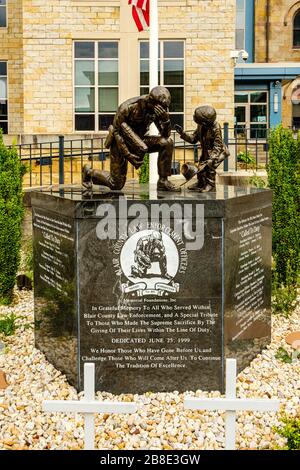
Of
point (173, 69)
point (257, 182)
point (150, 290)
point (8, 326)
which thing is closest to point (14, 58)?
point (173, 69)

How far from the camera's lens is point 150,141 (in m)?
6.48

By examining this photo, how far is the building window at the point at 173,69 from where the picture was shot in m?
19.6

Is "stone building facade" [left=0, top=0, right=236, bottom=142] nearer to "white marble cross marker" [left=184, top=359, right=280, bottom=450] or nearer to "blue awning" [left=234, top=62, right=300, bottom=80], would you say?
"blue awning" [left=234, top=62, right=300, bottom=80]

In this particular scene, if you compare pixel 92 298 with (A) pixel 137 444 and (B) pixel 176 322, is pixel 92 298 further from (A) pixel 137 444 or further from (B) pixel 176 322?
(A) pixel 137 444

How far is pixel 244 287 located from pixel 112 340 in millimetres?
1452

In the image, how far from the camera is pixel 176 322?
5602 millimetres

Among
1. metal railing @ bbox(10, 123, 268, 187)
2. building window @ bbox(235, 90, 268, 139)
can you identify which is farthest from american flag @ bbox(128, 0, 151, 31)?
Answer: building window @ bbox(235, 90, 268, 139)

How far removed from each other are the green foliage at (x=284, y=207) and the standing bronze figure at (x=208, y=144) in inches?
94.4

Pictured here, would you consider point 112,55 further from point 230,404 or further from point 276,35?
point 276,35

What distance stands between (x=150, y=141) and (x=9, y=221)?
3397 millimetres

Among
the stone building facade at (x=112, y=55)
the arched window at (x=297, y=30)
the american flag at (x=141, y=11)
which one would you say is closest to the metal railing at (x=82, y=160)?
the stone building facade at (x=112, y=55)

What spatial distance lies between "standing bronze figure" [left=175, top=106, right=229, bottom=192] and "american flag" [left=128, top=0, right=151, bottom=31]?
719cm
